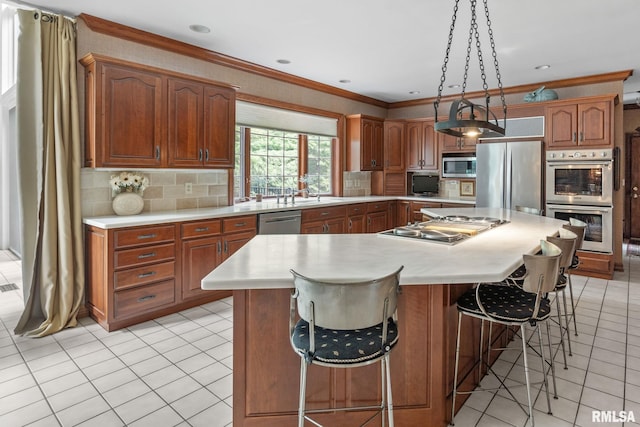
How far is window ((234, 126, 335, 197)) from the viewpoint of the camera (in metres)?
5.02

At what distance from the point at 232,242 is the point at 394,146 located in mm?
3753

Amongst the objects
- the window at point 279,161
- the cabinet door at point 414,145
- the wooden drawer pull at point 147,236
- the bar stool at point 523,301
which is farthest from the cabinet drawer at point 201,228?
the cabinet door at point 414,145

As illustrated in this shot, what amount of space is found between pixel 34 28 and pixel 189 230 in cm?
199

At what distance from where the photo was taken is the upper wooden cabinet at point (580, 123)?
15.7 ft

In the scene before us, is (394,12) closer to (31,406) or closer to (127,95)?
(127,95)

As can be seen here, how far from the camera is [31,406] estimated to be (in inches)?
85.8

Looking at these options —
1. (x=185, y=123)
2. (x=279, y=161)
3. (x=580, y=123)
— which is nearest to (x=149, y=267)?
(x=185, y=123)

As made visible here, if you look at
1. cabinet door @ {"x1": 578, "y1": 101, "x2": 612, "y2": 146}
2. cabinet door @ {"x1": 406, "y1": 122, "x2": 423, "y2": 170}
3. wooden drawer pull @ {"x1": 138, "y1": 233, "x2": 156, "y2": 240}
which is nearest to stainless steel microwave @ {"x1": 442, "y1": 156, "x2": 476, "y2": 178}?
cabinet door @ {"x1": 406, "y1": 122, "x2": 423, "y2": 170}

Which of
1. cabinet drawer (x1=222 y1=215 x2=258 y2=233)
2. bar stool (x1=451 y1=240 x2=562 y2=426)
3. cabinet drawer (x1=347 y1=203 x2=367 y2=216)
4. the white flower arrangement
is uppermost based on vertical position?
the white flower arrangement

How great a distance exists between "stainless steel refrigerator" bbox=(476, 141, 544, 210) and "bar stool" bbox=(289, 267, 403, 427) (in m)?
4.47

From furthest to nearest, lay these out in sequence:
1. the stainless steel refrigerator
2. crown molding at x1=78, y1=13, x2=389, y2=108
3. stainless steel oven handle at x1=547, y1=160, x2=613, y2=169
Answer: the stainless steel refrigerator, stainless steel oven handle at x1=547, y1=160, x2=613, y2=169, crown molding at x1=78, y1=13, x2=389, y2=108

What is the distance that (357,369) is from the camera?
6.26ft

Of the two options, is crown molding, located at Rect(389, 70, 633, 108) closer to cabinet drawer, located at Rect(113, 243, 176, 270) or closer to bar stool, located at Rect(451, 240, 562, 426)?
bar stool, located at Rect(451, 240, 562, 426)

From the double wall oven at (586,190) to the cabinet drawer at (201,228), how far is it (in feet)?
13.7
